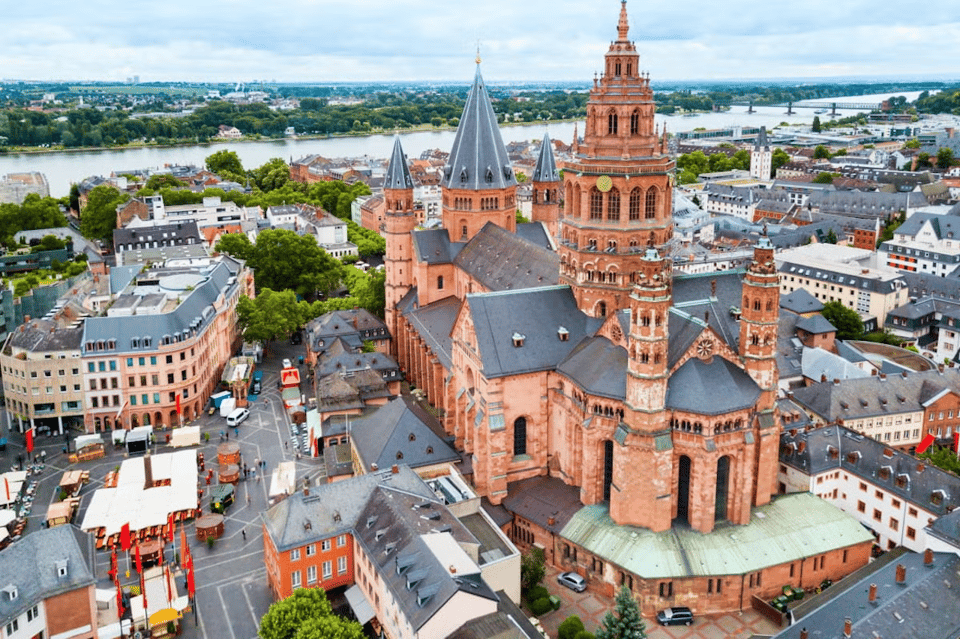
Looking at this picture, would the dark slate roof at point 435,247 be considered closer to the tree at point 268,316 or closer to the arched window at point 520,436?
the tree at point 268,316

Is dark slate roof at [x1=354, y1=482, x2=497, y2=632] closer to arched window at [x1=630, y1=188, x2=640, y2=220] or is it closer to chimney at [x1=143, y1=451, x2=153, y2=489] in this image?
chimney at [x1=143, y1=451, x2=153, y2=489]

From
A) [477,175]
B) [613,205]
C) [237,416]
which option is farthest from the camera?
[477,175]

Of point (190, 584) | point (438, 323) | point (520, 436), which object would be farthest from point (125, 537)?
point (438, 323)

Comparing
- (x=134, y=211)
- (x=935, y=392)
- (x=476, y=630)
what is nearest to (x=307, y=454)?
(x=476, y=630)

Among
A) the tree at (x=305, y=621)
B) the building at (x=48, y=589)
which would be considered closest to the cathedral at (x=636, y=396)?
the tree at (x=305, y=621)

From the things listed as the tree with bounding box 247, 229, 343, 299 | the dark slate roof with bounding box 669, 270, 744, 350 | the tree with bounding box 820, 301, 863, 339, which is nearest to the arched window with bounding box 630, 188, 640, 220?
the dark slate roof with bounding box 669, 270, 744, 350

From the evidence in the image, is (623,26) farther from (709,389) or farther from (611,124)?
(709,389)

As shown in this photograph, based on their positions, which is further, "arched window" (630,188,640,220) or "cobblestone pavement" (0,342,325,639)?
"arched window" (630,188,640,220)

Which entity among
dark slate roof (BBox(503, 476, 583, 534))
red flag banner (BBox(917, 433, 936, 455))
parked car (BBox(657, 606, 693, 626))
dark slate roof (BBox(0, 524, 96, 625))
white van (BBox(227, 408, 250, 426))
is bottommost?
parked car (BBox(657, 606, 693, 626))
